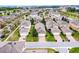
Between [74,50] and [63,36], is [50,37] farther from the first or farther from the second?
[74,50]

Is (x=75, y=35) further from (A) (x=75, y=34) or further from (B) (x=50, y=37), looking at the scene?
(B) (x=50, y=37)

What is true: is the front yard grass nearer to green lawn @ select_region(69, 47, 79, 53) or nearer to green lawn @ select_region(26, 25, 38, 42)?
green lawn @ select_region(69, 47, 79, 53)

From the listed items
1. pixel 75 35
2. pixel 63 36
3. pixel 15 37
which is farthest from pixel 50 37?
pixel 15 37

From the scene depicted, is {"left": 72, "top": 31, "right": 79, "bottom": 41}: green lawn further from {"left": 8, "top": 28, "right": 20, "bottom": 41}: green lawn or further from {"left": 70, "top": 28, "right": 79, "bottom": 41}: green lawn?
{"left": 8, "top": 28, "right": 20, "bottom": 41}: green lawn

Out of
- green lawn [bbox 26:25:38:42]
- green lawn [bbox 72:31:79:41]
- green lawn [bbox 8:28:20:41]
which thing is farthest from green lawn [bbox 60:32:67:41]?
green lawn [bbox 8:28:20:41]

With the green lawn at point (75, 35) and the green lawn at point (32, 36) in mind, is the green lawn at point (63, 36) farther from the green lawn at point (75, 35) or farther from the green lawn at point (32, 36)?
the green lawn at point (32, 36)

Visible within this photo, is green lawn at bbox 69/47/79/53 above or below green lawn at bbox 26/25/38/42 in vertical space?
below

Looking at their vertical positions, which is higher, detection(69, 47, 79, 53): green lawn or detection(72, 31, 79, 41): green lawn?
detection(72, 31, 79, 41): green lawn

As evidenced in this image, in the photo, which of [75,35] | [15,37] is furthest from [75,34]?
[15,37]

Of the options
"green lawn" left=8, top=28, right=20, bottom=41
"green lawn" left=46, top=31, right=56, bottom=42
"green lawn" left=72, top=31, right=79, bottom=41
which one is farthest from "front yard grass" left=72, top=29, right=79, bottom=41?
"green lawn" left=8, top=28, right=20, bottom=41

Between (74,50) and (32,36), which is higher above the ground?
(32,36)

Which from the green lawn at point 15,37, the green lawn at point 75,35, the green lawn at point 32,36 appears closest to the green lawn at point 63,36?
the green lawn at point 75,35
